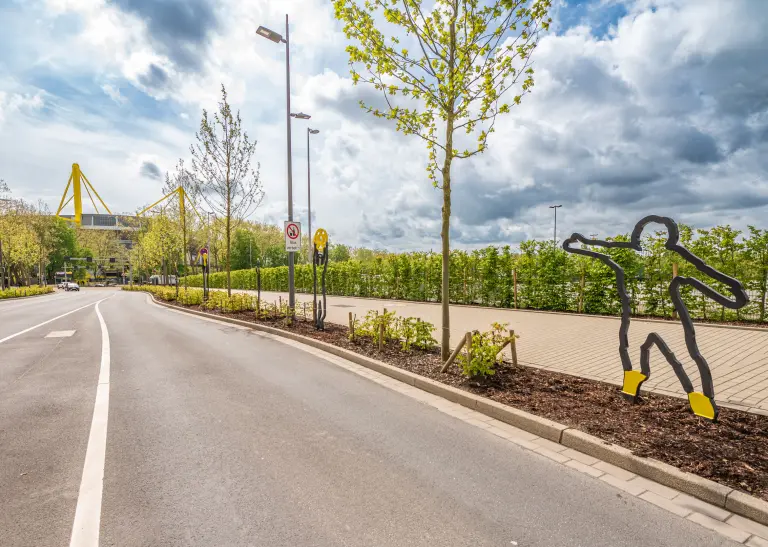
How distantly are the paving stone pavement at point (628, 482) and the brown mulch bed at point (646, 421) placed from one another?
0.84 ft

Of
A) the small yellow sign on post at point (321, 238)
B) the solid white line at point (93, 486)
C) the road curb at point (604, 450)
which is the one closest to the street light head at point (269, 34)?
the small yellow sign on post at point (321, 238)

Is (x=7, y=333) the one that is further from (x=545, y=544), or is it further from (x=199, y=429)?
(x=545, y=544)

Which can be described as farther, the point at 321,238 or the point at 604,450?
the point at 321,238

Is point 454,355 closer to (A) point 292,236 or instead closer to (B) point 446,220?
(B) point 446,220

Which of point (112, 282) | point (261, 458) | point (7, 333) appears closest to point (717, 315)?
point (261, 458)

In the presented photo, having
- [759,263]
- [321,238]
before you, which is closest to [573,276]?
[759,263]

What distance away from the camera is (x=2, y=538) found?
2543 mm

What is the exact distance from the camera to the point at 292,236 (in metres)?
12.7

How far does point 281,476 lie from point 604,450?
2722mm

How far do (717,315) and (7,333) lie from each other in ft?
62.9

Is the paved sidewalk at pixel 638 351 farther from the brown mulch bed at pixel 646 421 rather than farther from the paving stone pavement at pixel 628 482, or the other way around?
the paving stone pavement at pixel 628 482

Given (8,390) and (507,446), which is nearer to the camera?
(507,446)

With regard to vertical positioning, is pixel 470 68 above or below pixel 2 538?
above

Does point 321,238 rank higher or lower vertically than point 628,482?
higher
